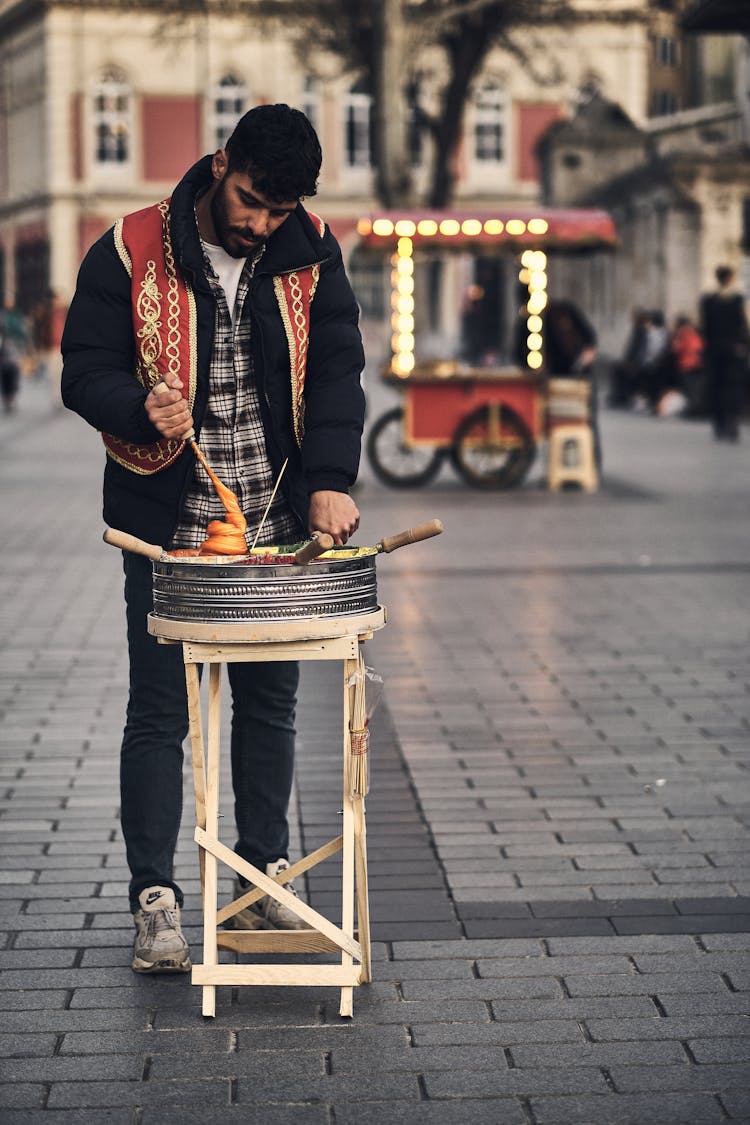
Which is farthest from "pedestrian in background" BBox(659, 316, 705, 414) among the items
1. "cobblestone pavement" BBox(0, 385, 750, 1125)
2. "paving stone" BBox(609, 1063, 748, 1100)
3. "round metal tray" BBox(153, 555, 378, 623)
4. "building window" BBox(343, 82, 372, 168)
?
"building window" BBox(343, 82, 372, 168)

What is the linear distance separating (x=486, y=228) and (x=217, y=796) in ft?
40.5

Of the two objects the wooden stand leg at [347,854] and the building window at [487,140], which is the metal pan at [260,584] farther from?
the building window at [487,140]

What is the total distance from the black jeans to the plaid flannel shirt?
172mm

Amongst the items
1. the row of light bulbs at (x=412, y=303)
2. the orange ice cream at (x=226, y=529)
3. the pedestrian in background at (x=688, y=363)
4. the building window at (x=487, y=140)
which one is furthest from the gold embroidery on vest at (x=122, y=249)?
the building window at (x=487, y=140)

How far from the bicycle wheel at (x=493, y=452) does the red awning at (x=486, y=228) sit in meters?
1.64

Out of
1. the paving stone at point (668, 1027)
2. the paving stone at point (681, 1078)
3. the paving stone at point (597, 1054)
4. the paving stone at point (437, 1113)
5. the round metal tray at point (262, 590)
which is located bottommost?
the paving stone at point (437, 1113)

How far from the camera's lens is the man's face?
3.92 m

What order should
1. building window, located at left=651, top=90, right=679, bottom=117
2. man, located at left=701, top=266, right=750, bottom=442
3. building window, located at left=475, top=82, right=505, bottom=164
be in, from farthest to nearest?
building window, located at left=651, top=90, right=679, bottom=117, building window, located at left=475, top=82, right=505, bottom=164, man, located at left=701, top=266, right=750, bottom=442

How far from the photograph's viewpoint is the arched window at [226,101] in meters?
58.9

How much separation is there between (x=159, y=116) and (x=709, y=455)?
41.8 m

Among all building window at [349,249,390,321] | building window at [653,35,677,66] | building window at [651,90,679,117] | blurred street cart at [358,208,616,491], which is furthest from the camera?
building window at [651,90,679,117]

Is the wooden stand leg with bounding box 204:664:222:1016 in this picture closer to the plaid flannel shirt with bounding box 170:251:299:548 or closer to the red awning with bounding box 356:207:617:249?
the plaid flannel shirt with bounding box 170:251:299:548

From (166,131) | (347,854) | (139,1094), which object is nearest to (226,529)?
(347,854)

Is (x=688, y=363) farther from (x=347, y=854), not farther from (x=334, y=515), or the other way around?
(x=347, y=854)
